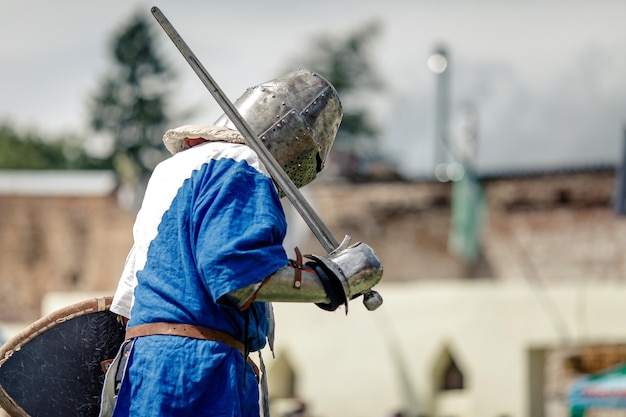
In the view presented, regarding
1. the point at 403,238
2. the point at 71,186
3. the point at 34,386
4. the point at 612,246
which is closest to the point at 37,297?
the point at 71,186

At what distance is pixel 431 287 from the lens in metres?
15.8

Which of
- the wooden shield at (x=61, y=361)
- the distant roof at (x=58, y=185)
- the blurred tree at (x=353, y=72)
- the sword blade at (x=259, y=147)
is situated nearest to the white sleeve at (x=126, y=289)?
the wooden shield at (x=61, y=361)

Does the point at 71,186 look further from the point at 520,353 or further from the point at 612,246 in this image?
the point at 520,353

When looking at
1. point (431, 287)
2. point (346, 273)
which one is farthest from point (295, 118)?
point (431, 287)

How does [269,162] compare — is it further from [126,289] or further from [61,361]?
[61,361]

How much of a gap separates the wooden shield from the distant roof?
22.0 meters

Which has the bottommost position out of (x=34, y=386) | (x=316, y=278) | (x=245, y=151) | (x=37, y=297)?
(x=37, y=297)

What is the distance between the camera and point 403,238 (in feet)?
80.3

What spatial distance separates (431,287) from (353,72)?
26926 mm

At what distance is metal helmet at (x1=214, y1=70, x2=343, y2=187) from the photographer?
3832 mm

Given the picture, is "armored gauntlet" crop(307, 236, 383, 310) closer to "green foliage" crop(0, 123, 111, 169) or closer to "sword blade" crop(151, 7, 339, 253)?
"sword blade" crop(151, 7, 339, 253)

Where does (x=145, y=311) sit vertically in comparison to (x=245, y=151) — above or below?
below

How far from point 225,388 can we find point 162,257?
1.23ft

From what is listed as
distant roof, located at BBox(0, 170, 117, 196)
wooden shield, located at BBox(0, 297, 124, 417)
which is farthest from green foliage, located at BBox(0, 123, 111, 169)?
wooden shield, located at BBox(0, 297, 124, 417)
